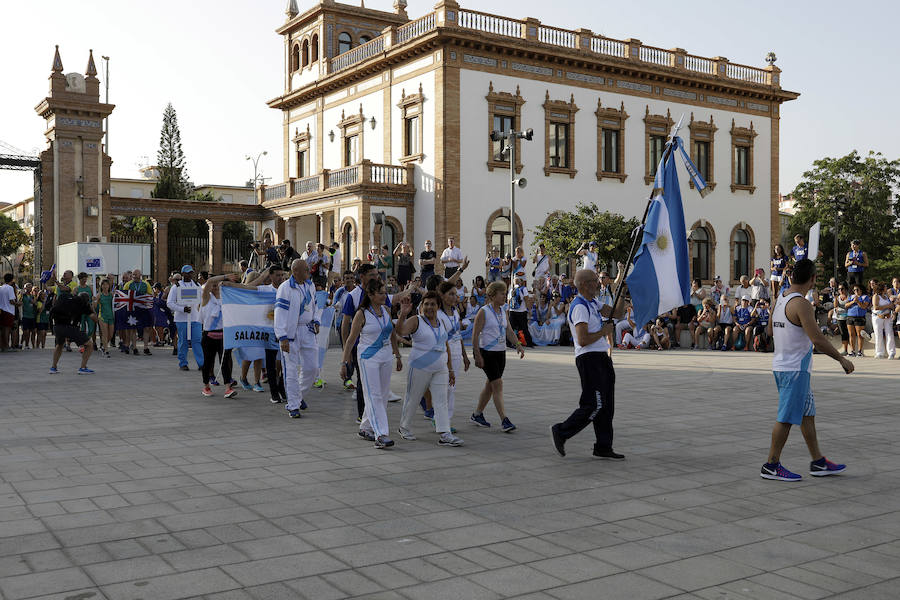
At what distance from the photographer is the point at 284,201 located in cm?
4122

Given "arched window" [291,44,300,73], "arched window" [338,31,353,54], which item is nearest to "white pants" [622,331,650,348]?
"arched window" [338,31,353,54]

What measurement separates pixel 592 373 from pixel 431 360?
166 centimetres

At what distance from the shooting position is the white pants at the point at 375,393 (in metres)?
8.66

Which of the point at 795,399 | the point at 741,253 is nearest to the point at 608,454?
the point at 795,399

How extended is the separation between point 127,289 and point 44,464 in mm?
14669

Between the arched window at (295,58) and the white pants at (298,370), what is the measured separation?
35305 mm

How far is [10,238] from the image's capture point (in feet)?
249

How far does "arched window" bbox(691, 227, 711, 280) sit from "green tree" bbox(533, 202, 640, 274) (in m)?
8.52

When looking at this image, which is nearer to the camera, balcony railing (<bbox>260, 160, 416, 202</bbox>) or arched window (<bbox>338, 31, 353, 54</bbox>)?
balcony railing (<bbox>260, 160, 416, 202</bbox>)

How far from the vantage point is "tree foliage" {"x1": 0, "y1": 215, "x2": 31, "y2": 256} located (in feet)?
251

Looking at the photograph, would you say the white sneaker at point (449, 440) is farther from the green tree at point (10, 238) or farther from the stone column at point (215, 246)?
the green tree at point (10, 238)

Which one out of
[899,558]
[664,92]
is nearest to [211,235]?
[664,92]

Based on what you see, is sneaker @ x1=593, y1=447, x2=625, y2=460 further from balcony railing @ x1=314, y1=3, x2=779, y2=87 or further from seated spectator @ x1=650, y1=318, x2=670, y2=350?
balcony railing @ x1=314, y1=3, x2=779, y2=87

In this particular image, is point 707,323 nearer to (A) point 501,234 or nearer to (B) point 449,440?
(A) point 501,234
